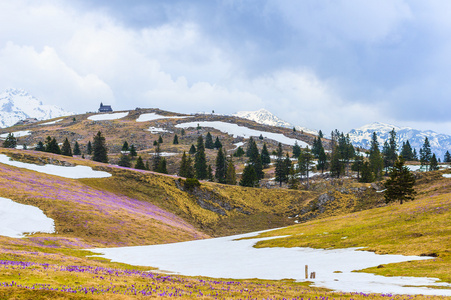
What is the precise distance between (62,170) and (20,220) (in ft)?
102

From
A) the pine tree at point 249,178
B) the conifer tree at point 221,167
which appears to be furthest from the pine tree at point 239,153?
the pine tree at point 249,178

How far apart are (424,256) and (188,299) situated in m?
22.8

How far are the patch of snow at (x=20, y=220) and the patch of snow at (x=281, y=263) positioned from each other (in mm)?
14265

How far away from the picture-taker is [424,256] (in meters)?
26.5

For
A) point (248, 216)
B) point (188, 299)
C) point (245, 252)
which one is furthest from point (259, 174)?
point (188, 299)

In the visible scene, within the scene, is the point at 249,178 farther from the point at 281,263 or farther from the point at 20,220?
the point at 281,263

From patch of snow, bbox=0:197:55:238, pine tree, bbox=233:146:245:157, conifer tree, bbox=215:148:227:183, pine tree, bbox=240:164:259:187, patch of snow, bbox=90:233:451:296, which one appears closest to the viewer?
patch of snow, bbox=90:233:451:296

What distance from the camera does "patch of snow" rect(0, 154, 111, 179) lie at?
2687 inches

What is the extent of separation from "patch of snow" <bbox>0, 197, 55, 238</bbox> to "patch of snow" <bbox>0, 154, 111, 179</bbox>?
2258 centimetres

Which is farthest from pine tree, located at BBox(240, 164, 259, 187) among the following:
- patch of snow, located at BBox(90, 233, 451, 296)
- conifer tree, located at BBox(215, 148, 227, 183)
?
patch of snow, located at BBox(90, 233, 451, 296)

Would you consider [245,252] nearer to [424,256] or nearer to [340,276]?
[340,276]

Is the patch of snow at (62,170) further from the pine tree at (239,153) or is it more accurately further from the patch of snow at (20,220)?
the pine tree at (239,153)

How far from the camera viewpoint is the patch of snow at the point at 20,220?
135 feet

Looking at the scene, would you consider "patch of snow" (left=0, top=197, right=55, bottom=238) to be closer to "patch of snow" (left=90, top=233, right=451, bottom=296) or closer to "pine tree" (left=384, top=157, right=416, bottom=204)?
"patch of snow" (left=90, top=233, right=451, bottom=296)
